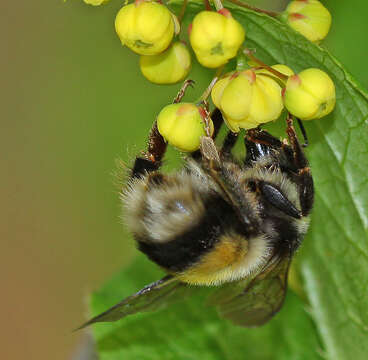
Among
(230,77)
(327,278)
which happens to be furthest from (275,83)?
(327,278)

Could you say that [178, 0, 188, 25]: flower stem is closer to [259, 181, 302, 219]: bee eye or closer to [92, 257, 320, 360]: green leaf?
[259, 181, 302, 219]: bee eye

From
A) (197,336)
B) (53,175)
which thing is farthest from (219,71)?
(53,175)

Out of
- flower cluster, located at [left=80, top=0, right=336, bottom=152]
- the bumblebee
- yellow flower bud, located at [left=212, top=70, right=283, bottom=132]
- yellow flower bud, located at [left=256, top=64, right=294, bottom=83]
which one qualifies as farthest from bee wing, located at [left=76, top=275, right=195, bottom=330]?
yellow flower bud, located at [left=256, top=64, right=294, bottom=83]

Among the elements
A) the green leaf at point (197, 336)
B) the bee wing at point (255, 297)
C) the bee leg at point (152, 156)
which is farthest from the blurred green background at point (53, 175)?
the bee leg at point (152, 156)

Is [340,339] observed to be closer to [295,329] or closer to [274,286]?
[295,329]

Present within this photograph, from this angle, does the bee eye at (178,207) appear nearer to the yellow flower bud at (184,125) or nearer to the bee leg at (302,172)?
the yellow flower bud at (184,125)

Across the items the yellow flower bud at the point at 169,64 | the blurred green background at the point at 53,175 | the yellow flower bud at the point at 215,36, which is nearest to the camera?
the yellow flower bud at the point at 215,36
